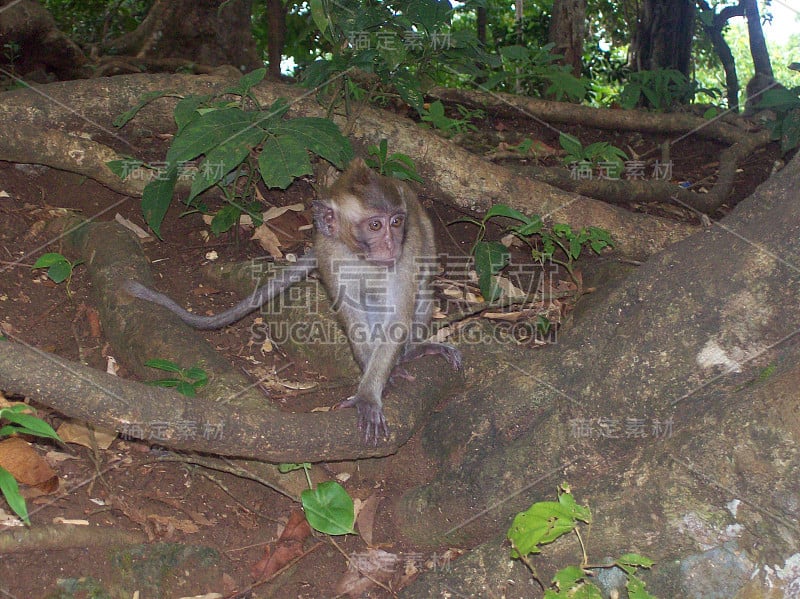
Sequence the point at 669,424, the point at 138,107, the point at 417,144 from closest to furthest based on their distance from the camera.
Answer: the point at 669,424 → the point at 138,107 → the point at 417,144

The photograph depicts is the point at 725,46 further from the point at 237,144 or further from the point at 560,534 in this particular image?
the point at 560,534

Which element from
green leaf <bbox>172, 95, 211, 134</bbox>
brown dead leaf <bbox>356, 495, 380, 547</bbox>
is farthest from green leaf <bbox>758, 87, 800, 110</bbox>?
brown dead leaf <bbox>356, 495, 380, 547</bbox>

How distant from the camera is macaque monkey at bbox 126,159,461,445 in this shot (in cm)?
418

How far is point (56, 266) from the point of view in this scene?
4395 millimetres

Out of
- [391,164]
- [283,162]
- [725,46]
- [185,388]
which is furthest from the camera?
[725,46]

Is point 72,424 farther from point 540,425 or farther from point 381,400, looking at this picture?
point 540,425

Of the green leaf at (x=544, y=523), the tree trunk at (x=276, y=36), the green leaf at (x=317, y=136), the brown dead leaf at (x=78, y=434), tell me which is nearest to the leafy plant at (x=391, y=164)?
the green leaf at (x=317, y=136)

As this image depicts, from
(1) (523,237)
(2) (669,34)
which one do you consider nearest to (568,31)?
(2) (669,34)

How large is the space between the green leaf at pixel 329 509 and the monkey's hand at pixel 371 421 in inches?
10.2

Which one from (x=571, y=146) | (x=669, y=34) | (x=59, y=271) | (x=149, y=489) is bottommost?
(x=149, y=489)

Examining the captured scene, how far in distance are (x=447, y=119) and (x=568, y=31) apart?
2.38 m

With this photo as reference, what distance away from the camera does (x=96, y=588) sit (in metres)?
2.91

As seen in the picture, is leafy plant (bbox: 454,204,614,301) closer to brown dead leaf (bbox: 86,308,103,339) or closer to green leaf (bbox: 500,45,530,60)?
brown dead leaf (bbox: 86,308,103,339)

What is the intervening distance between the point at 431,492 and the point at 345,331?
123cm
